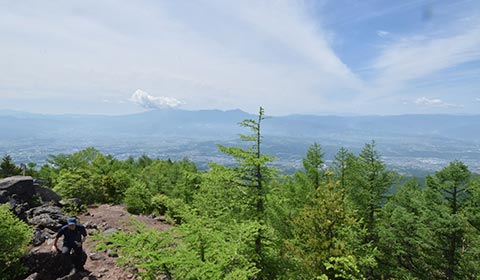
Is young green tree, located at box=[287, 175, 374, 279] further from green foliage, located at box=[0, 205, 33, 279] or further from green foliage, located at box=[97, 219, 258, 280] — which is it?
green foliage, located at box=[0, 205, 33, 279]

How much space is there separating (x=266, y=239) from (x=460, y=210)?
11.8 meters

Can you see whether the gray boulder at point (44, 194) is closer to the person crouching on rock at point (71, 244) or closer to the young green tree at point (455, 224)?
the person crouching on rock at point (71, 244)

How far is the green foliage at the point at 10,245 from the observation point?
28.5 ft

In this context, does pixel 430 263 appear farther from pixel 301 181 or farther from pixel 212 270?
pixel 212 270

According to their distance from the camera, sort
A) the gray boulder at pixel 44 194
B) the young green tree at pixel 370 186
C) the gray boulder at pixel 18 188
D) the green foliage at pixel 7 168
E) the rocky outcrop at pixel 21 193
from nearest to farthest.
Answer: the rocky outcrop at pixel 21 193
the gray boulder at pixel 18 188
the young green tree at pixel 370 186
the gray boulder at pixel 44 194
the green foliage at pixel 7 168

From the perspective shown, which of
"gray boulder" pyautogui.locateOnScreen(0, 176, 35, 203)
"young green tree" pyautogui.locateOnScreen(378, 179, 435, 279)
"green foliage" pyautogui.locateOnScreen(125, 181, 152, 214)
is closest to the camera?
"young green tree" pyautogui.locateOnScreen(378, 179, 435, 279)

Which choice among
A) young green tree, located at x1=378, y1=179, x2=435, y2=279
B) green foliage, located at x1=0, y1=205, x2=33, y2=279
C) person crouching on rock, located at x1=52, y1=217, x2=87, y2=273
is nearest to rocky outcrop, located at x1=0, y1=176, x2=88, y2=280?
person crouching on rock, located at x1=52, y1=217, x2=87, y2=273

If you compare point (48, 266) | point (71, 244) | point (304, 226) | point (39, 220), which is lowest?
point (48, 266)

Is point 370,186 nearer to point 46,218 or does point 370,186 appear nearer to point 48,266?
point 48,266

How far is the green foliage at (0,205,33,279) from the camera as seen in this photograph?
8.67 metres

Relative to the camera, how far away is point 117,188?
93.9 ft

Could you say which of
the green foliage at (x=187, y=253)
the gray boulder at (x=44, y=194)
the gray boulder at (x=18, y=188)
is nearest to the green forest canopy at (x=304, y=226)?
the green foliage at (x=187, y=253)

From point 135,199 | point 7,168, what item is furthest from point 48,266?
point 7,168

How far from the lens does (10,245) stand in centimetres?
887
